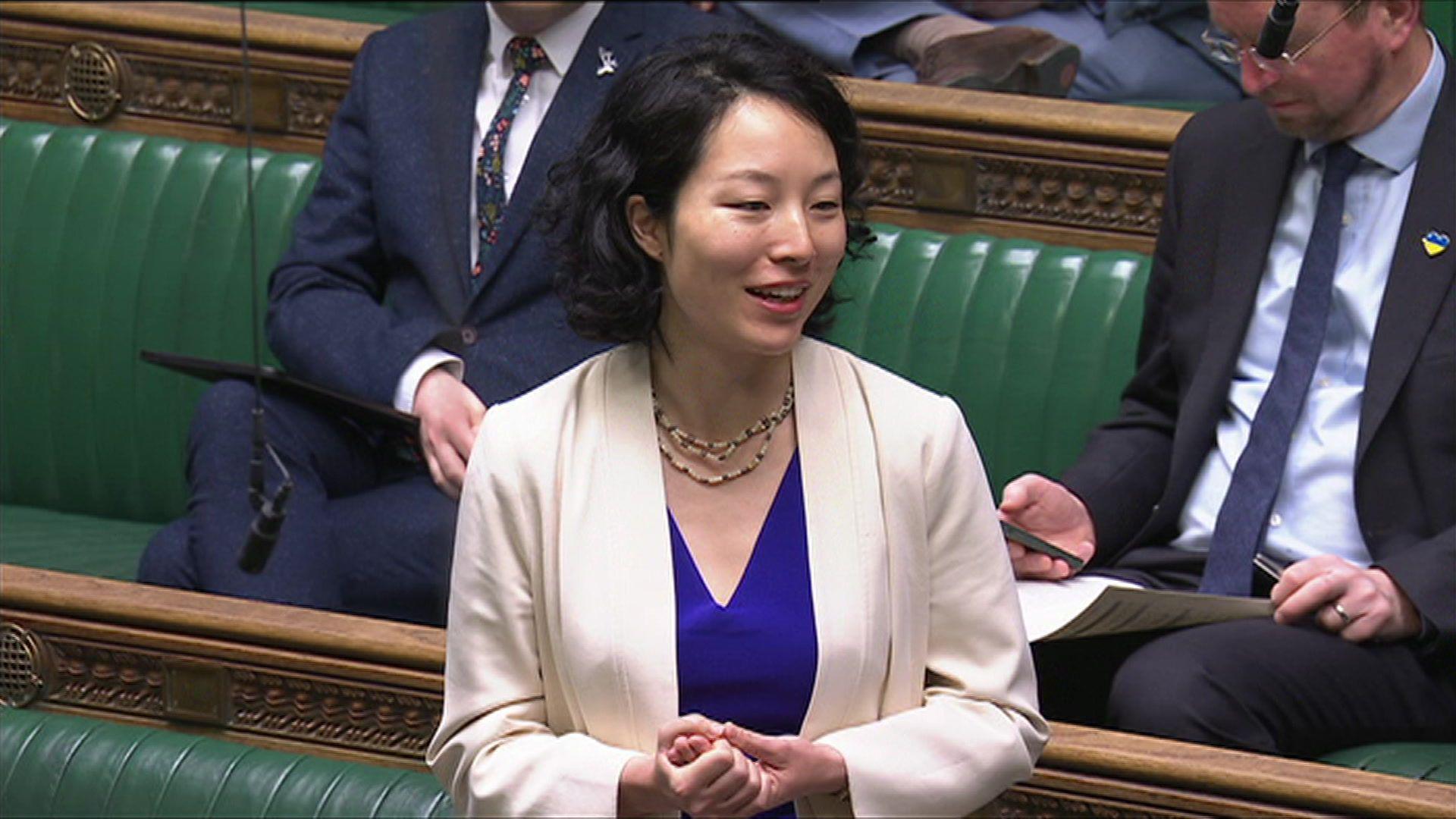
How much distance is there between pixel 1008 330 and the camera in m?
2.53

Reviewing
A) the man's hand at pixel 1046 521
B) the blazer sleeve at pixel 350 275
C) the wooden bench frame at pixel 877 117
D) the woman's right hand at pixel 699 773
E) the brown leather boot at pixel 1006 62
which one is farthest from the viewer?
the brown leather boot at pixel 1006 62

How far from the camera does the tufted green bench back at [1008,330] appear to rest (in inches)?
98.5

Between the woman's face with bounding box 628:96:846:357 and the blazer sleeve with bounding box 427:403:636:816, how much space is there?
0.45 feet

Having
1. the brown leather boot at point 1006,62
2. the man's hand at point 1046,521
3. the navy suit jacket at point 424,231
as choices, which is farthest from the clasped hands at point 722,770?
the brown leather boot at point 1006,62

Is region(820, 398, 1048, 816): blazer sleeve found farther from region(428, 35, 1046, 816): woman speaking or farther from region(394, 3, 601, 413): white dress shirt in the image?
region(394, 3, 601, 413): white dress shirt

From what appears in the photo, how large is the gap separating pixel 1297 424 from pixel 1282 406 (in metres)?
0.02

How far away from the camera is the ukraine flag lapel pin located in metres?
2.12

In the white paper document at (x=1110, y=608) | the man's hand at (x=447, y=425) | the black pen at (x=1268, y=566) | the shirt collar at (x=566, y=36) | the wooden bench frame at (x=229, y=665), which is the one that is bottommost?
the wooden bench frame at (x=229, y=665)

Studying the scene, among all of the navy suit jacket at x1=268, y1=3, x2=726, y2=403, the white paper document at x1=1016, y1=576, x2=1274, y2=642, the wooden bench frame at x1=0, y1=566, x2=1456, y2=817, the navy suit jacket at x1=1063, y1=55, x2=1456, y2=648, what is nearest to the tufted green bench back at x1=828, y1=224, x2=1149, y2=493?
the navy suit jacket at x1=1063, y1=55, x2=1456, y2=648

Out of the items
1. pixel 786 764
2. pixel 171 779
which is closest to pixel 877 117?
pixel 171 779

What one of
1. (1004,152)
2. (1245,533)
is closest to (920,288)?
(1004,152)

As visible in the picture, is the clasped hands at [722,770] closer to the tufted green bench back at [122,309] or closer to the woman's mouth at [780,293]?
the woman's mouth at [780,293]

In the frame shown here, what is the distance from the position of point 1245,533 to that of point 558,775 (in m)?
0.85

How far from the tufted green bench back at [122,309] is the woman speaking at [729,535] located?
1280mm
